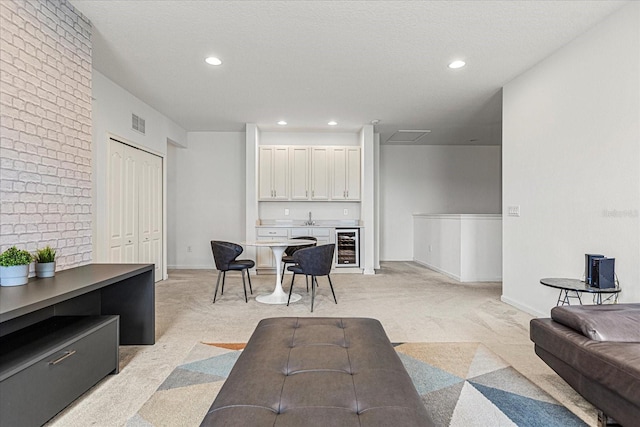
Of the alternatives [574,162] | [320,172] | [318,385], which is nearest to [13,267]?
[318,385]

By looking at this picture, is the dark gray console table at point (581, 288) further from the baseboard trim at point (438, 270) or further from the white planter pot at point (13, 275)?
the white planter pot at point (13, 275)

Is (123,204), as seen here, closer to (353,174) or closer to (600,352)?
(353,174)

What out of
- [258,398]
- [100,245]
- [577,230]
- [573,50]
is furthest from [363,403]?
[100,245]

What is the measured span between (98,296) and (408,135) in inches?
240

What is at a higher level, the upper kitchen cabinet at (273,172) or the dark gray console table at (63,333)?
the upper kitchen cabinet at (273,172)

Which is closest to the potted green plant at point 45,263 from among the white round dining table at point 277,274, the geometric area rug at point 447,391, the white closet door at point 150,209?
the geometric area rug at point 447,391

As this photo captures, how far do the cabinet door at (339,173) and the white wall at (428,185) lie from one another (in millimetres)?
1711

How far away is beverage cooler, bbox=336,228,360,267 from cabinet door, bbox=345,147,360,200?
2.25ft

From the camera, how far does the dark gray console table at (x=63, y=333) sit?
1579 millimetres

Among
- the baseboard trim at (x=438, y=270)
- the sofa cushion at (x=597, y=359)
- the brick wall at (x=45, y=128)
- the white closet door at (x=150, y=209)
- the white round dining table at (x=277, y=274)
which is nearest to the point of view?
the sofa cushion at (x=597, y=359)

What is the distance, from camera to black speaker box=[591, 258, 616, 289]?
8.80 feet

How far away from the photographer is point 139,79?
428 cm

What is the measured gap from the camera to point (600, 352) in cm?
164

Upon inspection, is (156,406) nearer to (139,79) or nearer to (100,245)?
(100,245)
